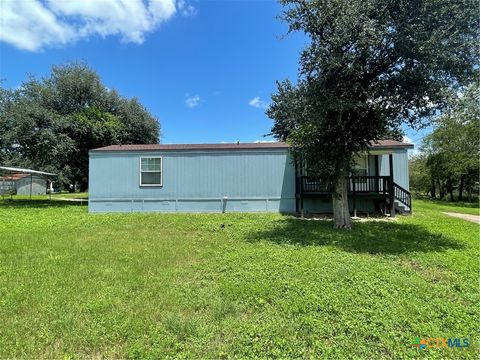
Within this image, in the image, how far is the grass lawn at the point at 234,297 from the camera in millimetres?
2670

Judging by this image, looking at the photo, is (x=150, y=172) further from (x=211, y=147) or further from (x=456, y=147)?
(x=456, y=147)

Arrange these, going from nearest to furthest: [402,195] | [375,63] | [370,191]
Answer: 1. [375,63]
2. [370,191]
3. [402,195]

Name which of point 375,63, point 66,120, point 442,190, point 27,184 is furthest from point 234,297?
point 27,184

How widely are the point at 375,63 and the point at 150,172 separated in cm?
927

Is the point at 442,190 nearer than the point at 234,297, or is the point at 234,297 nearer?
the point at 234,297

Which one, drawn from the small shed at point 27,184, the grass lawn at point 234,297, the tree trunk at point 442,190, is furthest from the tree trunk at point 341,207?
the small shed at point 27,184

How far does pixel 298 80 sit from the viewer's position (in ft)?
27.0

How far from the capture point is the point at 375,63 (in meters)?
7.10

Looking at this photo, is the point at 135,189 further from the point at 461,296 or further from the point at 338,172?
the point at 461,296

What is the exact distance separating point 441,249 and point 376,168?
6.99m

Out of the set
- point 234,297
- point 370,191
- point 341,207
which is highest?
point 370,191

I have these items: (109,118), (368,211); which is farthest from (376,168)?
(109,118)

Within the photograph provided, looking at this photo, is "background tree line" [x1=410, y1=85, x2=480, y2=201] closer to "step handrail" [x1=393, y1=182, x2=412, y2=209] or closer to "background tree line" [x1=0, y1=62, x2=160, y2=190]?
"step handrail" [x1=393, y1=182, x2=412, y2=209]

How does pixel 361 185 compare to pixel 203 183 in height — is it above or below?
below
